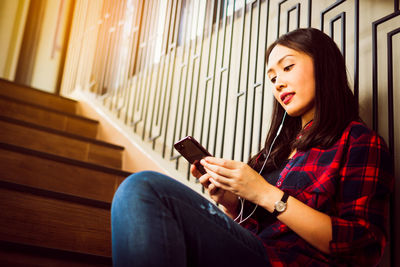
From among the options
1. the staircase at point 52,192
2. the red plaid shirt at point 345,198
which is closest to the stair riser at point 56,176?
the staircase at point 52,192

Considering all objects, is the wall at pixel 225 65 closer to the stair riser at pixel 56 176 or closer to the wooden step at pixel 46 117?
the wooden step at pixel 46 117

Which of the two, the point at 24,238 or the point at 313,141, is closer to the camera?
the point at 313,141

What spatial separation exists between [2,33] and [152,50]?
3.20 metres

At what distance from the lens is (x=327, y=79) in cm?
116

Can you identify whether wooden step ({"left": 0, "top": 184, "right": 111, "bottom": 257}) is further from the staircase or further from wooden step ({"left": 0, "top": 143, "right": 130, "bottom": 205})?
wooden step ({"left": 0, "top": 143, "right": 130, "bottom": 205})

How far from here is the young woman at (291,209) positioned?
2.65 ft

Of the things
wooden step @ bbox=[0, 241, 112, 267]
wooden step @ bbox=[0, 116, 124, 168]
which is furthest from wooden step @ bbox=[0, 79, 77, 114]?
wooden step @ bbox=[0, 241, 112, 267]

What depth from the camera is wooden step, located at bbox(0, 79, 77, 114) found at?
3.09 meters

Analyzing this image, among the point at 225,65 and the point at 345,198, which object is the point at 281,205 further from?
the point at 225,65

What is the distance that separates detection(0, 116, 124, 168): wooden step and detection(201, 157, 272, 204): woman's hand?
5.30 feet

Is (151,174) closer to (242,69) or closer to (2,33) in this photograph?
(242,69)

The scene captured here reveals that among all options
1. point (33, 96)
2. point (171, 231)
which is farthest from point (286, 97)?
point (33, 96)

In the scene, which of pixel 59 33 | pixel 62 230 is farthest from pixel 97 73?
pixel 62 230

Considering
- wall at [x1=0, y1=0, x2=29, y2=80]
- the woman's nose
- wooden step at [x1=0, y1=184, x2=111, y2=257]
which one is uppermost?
wall at [x1=0, y1=0, x2=29, y2=80]
